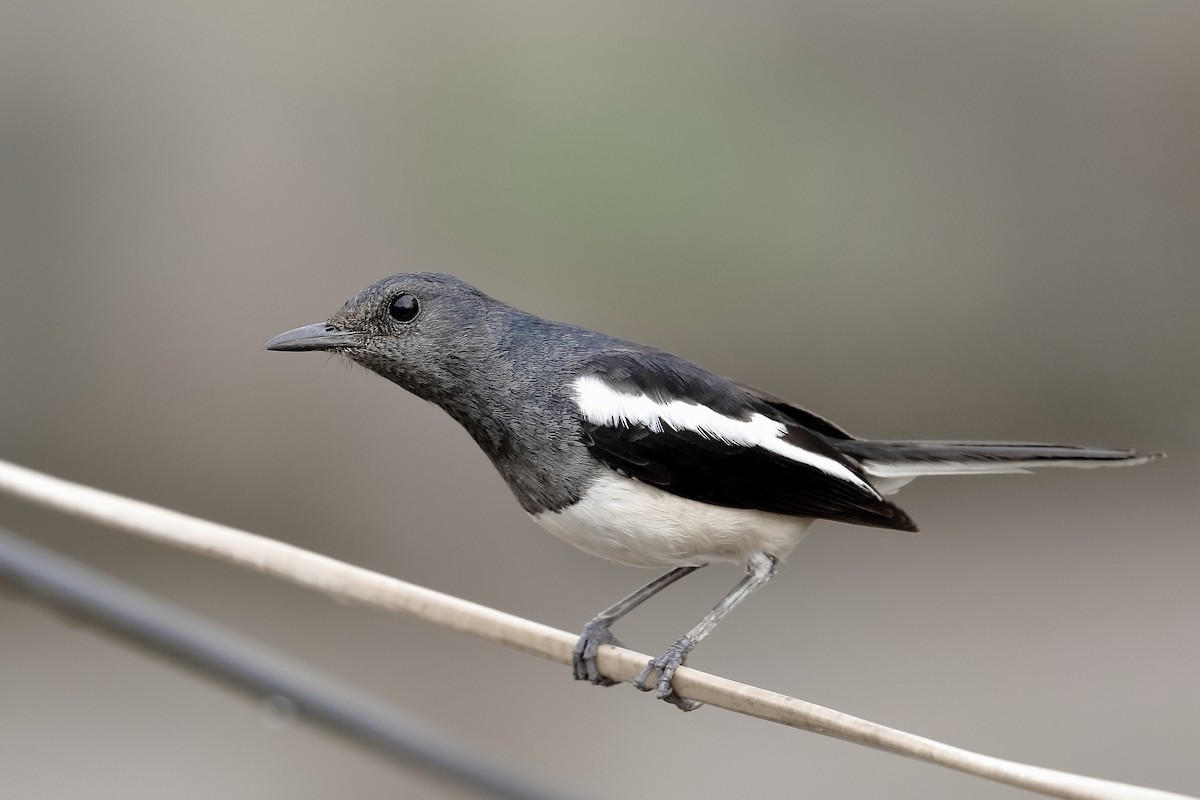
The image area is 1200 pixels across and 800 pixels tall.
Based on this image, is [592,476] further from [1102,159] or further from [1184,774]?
[1102,159]

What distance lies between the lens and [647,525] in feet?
6.09

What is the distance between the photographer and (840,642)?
5.36 metres

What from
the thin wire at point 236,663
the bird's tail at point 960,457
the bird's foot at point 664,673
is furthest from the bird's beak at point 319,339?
the bird's tail at point 960,457

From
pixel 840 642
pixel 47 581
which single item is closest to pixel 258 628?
pixel 840 642

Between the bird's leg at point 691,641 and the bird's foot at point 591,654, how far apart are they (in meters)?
0.11

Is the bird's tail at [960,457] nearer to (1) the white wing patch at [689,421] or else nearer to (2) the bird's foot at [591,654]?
(1) the white wing patch at [689,421]

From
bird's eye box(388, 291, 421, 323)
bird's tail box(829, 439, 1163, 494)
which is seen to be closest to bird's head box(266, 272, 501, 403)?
bird's eye box(388, 291, 421, 323)

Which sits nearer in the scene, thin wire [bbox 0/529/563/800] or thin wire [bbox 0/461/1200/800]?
thin wire [bbox 0/461/1200/800]

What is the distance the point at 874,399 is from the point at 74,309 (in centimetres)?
355

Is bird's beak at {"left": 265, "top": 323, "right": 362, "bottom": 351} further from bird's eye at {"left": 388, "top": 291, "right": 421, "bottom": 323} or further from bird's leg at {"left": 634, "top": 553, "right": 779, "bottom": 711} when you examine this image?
bird's leg at {"left": 634, "top": 553, "right": 779, "bottom": 711}

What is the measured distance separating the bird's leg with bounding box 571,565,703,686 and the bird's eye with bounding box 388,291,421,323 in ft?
1.79

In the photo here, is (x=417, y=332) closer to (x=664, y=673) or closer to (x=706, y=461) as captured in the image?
(x=706, y=461)

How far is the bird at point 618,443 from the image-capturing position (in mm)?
1883

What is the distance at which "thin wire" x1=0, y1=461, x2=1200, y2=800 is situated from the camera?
1246 millimetres
